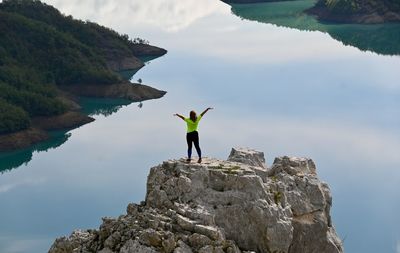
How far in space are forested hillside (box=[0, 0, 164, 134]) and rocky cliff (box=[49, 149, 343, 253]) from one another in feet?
294

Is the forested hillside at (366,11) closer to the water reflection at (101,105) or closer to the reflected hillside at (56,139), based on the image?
the water reflection at (101,105)

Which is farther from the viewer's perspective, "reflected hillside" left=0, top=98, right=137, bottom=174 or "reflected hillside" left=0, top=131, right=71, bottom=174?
"reflected hillside" left=0, top=98, right=137, bottom=174

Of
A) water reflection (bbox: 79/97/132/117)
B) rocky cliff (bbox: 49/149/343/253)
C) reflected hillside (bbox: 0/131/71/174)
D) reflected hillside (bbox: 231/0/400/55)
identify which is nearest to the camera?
rocky cliff (bbox: 49/149/343/253)

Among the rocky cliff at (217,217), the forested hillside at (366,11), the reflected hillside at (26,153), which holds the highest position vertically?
the forested hillside at (366,11)

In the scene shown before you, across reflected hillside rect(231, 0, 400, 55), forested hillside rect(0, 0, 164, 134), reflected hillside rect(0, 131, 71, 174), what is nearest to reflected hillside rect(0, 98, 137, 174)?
reflected hillside rect(0, 131, 71, 174)

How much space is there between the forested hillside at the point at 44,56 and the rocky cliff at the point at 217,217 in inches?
3532

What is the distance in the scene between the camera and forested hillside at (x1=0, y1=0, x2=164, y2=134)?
385 feet

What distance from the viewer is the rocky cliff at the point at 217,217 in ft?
54.4

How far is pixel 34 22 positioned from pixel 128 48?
21.6 meters

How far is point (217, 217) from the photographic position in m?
17.8

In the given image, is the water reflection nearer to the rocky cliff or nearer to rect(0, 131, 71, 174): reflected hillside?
rect(0, 131, 71, 174): reflected hillside

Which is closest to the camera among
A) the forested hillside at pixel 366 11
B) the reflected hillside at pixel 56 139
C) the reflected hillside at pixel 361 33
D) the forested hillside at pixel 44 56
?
the reflected hillside at pixel 56 139

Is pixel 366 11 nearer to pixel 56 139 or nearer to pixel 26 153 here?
pixel 56 139

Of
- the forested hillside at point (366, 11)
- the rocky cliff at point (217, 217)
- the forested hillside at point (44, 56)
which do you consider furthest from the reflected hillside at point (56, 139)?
the rocky cliff at point (217, 217)
